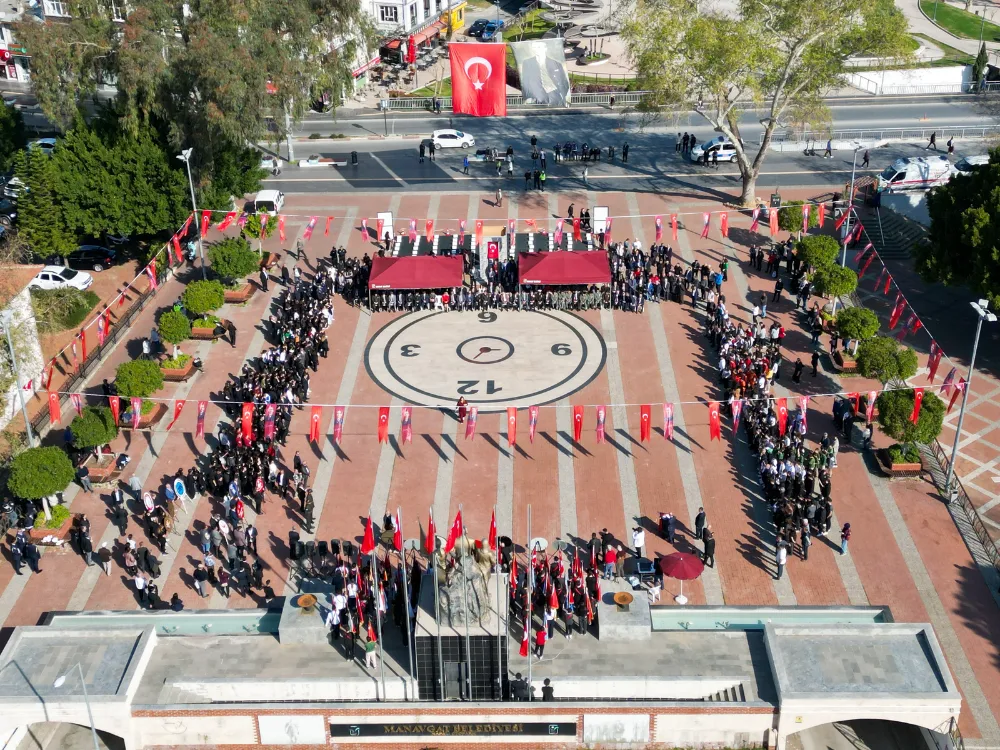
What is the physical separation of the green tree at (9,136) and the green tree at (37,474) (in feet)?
104

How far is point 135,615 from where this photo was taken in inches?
1405

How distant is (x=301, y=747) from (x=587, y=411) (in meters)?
20.3

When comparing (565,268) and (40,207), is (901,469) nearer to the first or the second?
(565,268)

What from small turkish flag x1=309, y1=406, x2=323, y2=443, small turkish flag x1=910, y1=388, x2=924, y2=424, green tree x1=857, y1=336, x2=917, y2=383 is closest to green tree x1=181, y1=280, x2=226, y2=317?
small turkish flag x1=309, y1=406, x2=323, y2=443

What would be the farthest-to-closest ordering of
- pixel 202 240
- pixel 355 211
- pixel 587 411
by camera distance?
pixel 355 211
pixel 202 240
pixel 587 411

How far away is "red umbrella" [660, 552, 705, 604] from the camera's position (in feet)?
121

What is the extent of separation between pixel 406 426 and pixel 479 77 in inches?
912

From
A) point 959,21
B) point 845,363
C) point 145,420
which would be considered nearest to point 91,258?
point 145,420

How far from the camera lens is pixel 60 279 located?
193 ft

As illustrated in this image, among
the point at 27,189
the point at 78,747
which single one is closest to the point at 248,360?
the point at 27,189

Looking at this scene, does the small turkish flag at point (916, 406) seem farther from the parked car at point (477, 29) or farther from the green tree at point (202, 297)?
the parked car at point (477, 29)

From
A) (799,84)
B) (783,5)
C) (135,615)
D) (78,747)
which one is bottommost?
(78,747)

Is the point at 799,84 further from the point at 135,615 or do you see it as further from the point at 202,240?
the point at 135,615

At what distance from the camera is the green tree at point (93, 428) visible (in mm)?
43344
